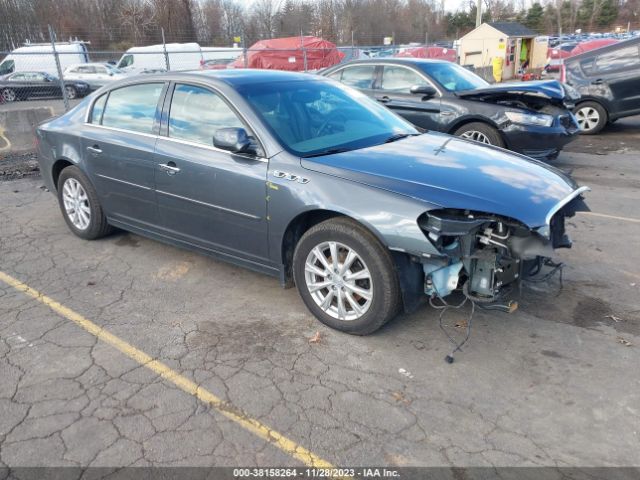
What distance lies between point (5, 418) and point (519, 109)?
7175 millimetres

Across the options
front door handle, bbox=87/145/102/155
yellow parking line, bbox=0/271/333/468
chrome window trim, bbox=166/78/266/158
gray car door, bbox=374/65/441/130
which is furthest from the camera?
gray car door, bbox=374/65/441/130

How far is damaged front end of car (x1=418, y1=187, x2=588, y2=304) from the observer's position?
10.3 ft

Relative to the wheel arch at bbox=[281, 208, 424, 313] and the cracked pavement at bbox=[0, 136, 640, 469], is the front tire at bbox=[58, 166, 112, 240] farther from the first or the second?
the wheel arch at bbox=[281, 208, 424, 313]

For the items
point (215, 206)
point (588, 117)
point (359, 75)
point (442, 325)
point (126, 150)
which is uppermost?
point (359, 75)

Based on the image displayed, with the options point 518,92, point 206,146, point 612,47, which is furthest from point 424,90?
point 612,47

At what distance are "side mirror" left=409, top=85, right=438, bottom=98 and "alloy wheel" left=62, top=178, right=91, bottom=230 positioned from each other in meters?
4.93

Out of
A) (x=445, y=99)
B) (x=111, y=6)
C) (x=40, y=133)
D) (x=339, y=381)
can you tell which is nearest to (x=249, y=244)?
(x=339, y=381)

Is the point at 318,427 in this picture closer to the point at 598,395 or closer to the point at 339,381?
the point at 339,381

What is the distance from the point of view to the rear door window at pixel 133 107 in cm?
452

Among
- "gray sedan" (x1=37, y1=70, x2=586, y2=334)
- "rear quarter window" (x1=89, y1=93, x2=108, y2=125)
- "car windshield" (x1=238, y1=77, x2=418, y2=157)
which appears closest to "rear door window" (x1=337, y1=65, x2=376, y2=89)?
"gray sedan" (x1=37, y1=70, x2=586, y2=334)

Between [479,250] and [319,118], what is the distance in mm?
1671

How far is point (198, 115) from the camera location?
4.21 m

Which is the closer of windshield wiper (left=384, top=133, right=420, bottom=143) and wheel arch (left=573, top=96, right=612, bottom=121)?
windshield wiper (left=384, top=133, right=420, bottom=143)

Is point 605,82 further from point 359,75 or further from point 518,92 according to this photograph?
point 359,75
